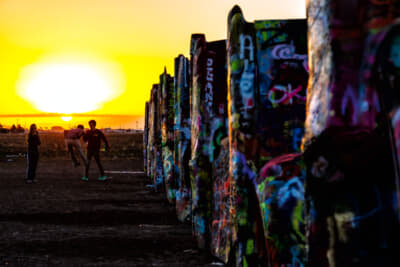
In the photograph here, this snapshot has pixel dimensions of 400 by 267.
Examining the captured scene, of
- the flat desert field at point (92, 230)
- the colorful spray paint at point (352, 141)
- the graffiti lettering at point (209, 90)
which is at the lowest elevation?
the flat desert field at point (92, 230)

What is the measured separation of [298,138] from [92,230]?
4.77 m

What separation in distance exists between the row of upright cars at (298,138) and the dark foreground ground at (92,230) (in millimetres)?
612

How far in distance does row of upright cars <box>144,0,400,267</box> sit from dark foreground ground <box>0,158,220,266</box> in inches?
24.1

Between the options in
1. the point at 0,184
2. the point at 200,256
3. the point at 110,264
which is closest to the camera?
the point at 110,264

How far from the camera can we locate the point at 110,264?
6.63 meters

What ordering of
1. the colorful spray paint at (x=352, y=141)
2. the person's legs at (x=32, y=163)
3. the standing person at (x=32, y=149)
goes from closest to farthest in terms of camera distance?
the colorful spray paint at (x=352, y=141) → the standing person at (x=32, y=149) → the person's legs at (x=32, y=163)

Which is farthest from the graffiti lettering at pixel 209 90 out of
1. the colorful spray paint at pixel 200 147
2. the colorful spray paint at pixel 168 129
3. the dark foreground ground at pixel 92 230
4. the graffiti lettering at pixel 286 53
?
the colorful spray paint at pixel 168 129

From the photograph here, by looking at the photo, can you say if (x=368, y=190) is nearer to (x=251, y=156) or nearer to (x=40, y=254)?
(x=251, y=156)

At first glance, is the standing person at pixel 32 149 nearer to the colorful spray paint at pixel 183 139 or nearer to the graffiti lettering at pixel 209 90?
the colorful spray paint at pixel 183 139

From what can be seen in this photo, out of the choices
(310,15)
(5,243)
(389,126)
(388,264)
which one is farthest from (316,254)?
(5,243)

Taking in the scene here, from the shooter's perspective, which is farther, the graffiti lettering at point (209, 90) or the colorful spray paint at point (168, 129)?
the colorful spray paint at point (168, 129)

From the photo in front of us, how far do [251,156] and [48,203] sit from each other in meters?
8.51

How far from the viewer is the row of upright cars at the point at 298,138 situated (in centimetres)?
266

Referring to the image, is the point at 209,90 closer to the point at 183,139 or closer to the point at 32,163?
the point at 183,139
